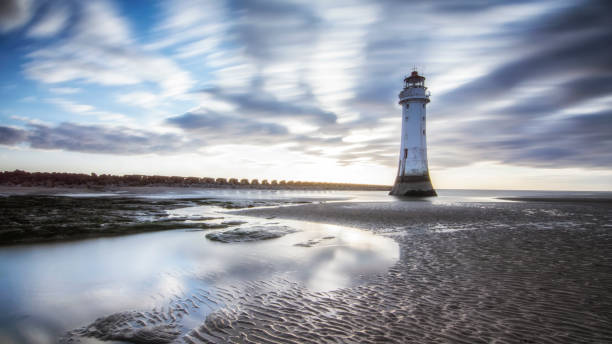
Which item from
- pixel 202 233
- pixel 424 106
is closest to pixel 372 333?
pixel 202 233

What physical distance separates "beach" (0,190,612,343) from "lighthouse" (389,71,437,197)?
85.4 ft

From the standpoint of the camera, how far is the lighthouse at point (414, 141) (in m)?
33.5

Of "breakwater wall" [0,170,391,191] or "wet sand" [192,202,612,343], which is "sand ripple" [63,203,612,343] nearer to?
"wet sand" [192,202,612,343]

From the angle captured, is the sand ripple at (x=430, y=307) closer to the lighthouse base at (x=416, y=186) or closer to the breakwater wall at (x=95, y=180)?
the lighthouse base at (x=416, y=186)

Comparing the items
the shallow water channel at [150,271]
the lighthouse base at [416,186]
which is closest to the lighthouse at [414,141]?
the lighthouse base at [416,186]

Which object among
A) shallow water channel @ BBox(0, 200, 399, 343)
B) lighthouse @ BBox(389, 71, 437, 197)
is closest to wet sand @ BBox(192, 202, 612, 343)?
shallow water channel @ BBox(0, 200, 399, 343)

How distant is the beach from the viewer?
3.15 meters

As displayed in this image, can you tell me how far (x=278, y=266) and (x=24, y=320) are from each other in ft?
12.9

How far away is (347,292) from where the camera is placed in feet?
14.7

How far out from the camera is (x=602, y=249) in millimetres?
6957

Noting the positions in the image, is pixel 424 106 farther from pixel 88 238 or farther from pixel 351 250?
pixel 88 238

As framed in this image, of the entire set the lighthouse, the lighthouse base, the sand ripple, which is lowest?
the sand ripple

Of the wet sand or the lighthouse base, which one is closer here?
the wet sand

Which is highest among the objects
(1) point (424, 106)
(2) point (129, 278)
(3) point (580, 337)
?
(1) point (424, 106)
